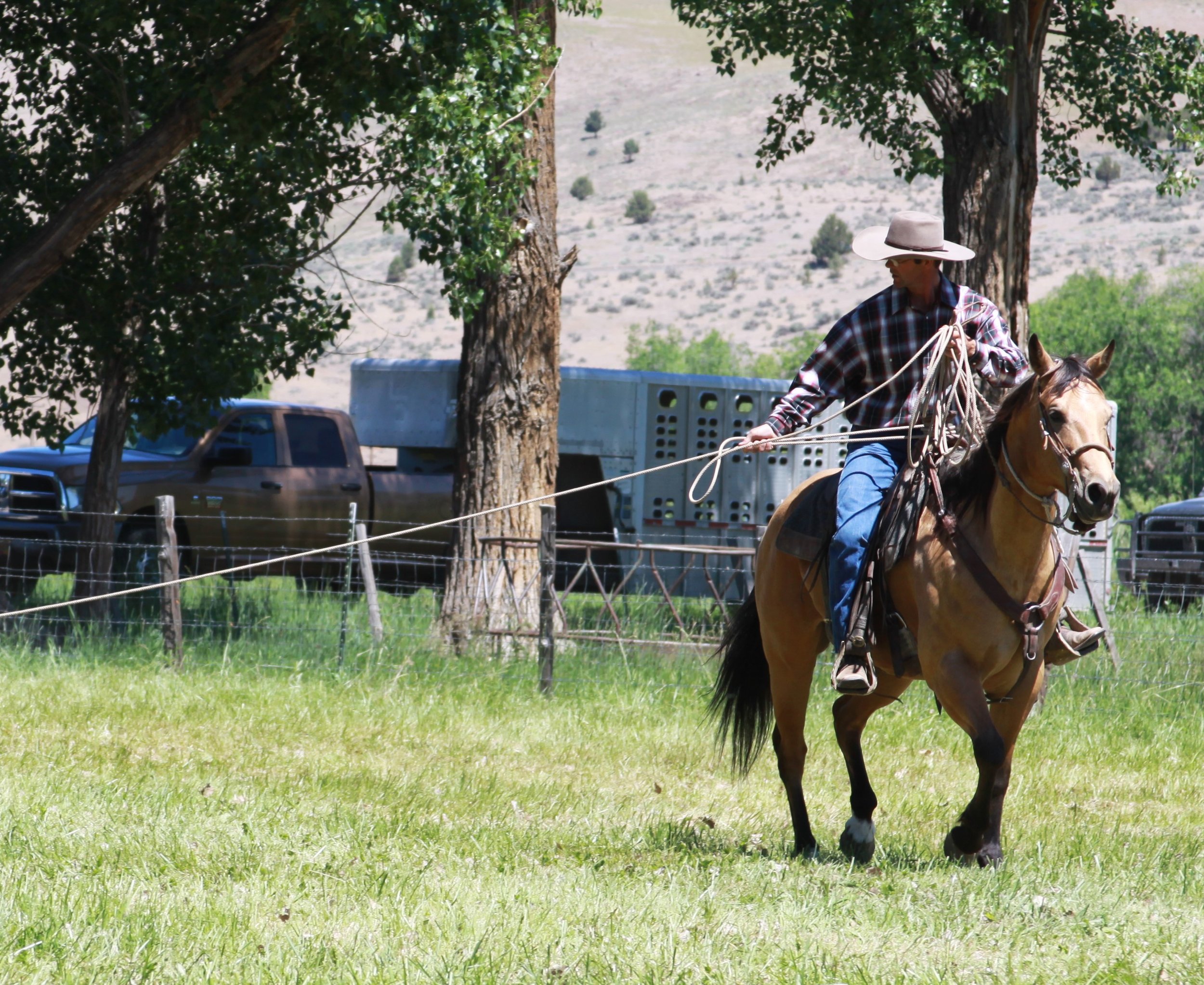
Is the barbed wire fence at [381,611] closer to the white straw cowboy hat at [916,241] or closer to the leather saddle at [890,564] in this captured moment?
the leather saddle at [890,564]

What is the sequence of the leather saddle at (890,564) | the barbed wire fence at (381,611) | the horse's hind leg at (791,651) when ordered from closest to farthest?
the leather saddle at (890,564), the horse's hind leg at (791,651), the barbed wire fence at (381,611)

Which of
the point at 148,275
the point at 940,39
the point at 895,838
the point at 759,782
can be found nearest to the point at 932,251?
the point at 895,838

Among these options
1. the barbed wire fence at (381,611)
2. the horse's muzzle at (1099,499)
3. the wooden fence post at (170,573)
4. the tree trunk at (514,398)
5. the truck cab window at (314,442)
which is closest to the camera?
the horse's muzzle at (1099,499)

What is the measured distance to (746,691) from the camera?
257 inches

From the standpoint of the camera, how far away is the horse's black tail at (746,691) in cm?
649

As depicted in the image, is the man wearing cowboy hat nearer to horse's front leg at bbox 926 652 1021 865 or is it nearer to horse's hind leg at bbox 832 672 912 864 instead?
horse's front leg at bbox 926 652 1021 865

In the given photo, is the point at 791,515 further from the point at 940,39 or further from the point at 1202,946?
the point at 940,39

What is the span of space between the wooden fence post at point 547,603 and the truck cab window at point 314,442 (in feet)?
19.6

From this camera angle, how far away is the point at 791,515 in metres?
6.10

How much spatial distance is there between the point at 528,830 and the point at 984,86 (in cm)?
834

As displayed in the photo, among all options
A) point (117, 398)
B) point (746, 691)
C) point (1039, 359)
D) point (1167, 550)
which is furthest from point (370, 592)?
point (1167, 550)

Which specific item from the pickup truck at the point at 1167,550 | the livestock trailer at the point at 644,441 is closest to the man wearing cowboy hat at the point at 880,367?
the pickup truck at the point at 1167,550

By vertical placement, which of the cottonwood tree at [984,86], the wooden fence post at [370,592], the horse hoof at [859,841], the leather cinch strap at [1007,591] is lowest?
the horse hoof at [859,841]

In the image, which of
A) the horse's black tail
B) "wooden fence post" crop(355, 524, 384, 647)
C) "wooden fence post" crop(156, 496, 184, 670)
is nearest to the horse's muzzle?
the horse's black tail
